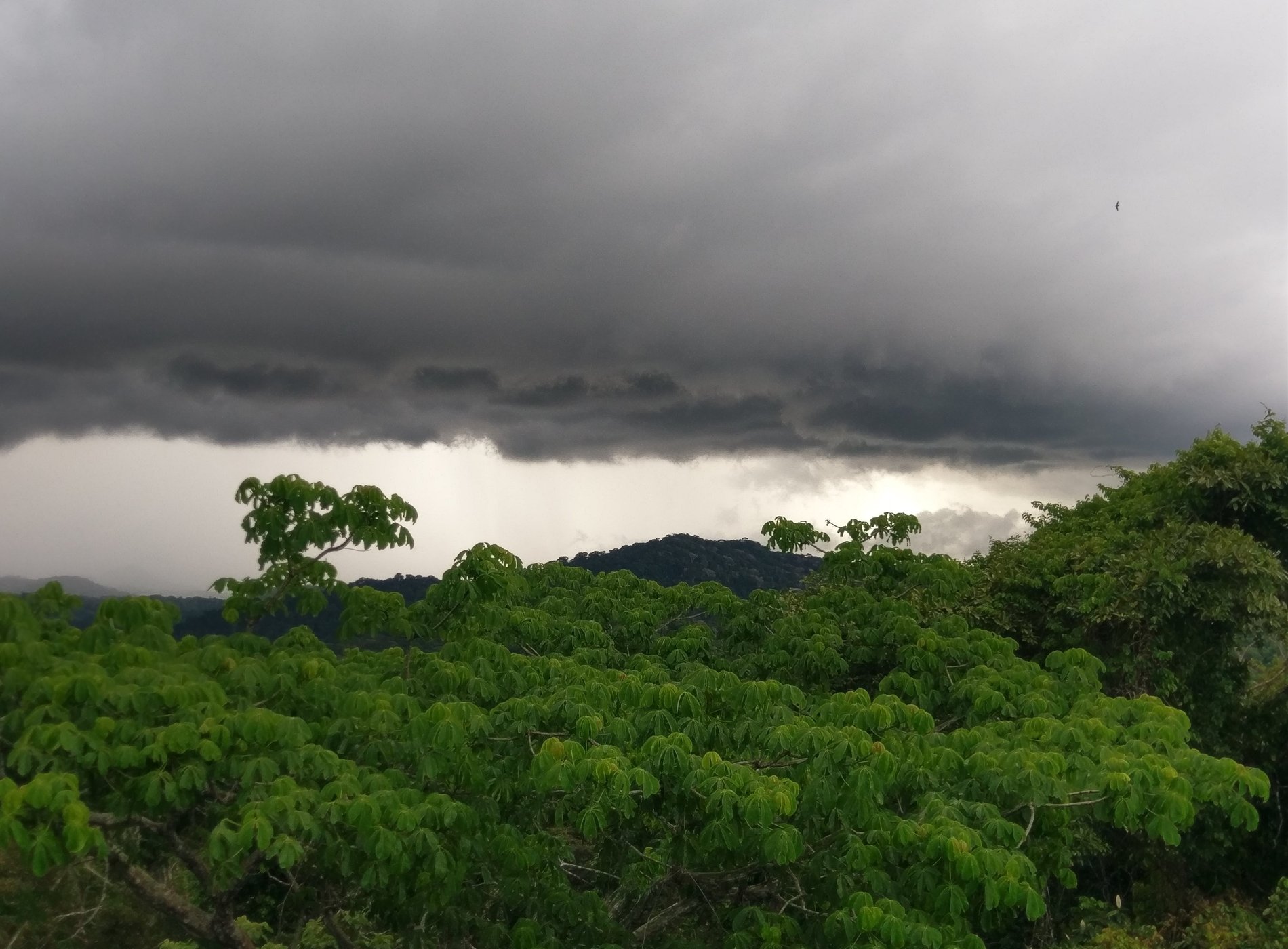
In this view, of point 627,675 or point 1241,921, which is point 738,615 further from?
point 1241,921

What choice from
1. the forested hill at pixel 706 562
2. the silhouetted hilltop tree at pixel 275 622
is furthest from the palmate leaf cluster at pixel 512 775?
the forested hill at pixel 706 562

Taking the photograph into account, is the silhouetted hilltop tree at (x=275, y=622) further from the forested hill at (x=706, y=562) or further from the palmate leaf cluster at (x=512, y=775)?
the forested hill at (x=706, y=562)

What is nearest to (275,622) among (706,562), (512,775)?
(512,775)

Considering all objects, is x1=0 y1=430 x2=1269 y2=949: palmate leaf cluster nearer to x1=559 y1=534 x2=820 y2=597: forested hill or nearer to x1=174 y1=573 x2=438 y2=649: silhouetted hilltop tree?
x1=174 y1=573 x2=438 y2=649: silhouetted hilltop tree

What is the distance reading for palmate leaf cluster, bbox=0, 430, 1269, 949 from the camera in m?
8.33

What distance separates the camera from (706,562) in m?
112

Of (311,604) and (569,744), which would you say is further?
(311,604)

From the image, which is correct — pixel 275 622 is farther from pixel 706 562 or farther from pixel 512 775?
pixel 706 562

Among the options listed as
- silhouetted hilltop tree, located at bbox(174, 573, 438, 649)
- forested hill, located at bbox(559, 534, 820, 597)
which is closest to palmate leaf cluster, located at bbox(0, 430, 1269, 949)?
silhouetted hilltop tree, located at bbox(174, 573, 438, 649)

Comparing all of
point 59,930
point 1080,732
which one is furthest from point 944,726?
point 59,930

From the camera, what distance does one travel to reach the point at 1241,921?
16250mm

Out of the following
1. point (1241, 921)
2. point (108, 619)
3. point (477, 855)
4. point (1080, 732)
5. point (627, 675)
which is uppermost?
point (108, 619)

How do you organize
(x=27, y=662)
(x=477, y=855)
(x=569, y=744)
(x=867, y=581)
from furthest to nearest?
(x=867, y=581), (x=477, y=855), (x=569, y=744), (x=27, y=662)

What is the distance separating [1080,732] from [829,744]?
119 inches
